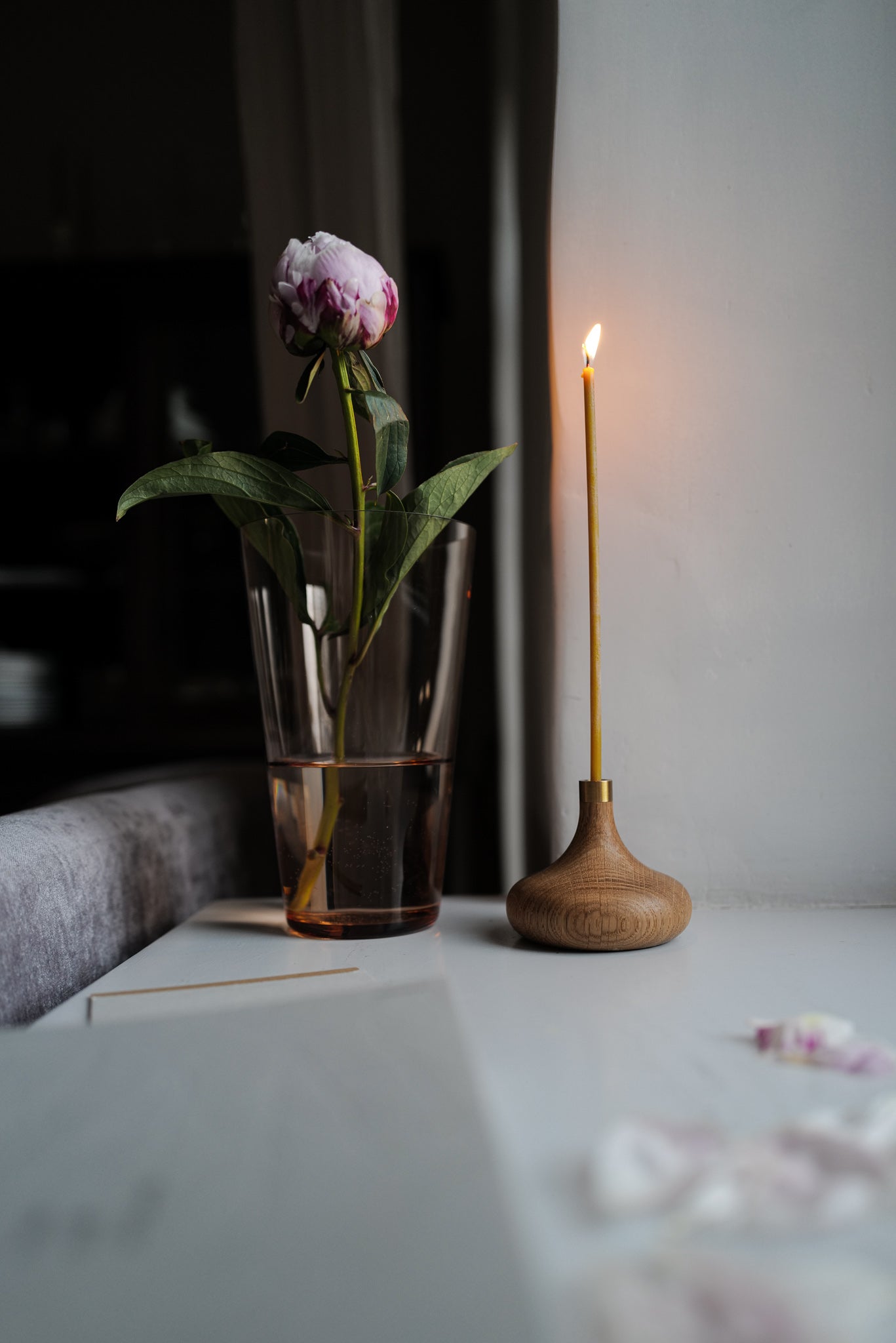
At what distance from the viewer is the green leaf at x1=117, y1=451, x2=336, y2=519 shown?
1.89ft

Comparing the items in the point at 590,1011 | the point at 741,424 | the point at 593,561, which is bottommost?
the point at 590,1011

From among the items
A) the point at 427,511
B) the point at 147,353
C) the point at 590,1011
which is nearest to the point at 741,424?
the point at 427,511

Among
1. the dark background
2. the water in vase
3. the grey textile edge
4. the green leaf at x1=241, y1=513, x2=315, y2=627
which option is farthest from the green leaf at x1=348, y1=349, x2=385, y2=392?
the dark background

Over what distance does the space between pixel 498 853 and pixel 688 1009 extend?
987 millimetres

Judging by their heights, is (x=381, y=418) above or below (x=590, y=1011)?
above

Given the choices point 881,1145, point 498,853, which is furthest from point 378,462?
point 498,853

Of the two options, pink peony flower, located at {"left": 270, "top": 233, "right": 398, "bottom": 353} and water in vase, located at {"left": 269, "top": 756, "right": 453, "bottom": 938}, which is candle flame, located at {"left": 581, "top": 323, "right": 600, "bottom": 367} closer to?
pink peony flower, located at {"left": 270, "top": 233, "right": 398, "bottom": 353}

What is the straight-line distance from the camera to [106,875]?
2.19ft

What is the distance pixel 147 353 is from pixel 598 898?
231 centimetres

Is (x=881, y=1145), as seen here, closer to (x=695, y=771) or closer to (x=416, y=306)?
(x=695, y=771)

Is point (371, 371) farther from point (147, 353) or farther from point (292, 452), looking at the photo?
point (147, 353)

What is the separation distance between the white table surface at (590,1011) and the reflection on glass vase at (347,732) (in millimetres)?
36

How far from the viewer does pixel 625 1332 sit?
8.9 inches

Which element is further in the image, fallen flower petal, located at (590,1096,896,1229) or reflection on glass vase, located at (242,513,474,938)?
reflection on glass vase, located at (242,513,474,938)
